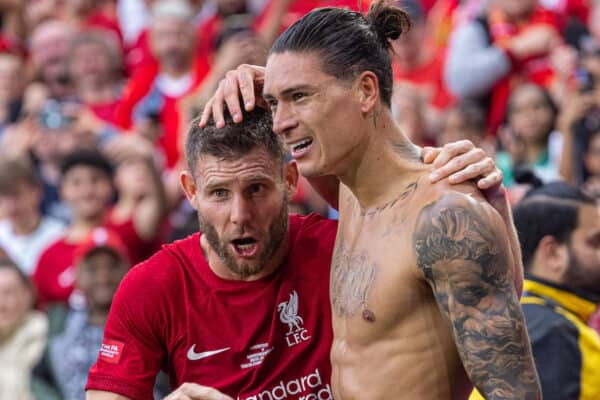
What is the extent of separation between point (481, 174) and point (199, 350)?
106 centimetres

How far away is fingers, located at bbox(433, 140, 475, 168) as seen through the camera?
3.04m

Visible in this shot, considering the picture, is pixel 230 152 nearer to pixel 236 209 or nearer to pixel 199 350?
pixel 236 209

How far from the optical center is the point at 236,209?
3373mm

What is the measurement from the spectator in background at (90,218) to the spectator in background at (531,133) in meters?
2.11

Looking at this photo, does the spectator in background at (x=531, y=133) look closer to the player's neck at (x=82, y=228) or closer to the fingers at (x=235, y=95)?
the player's neck at (x=82, y=228)

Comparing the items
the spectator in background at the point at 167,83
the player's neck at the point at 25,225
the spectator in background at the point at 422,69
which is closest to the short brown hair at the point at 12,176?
the player's neck at the point at 25,225

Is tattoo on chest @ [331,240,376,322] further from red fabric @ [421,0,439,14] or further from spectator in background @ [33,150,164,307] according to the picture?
red fabric @ [421,0,439,14]

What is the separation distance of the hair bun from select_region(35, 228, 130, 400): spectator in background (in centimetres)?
327

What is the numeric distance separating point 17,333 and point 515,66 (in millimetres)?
3495

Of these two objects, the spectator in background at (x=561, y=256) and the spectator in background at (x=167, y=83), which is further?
the spectator in background at (x=167, y=83)

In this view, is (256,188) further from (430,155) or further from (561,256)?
(561,256)

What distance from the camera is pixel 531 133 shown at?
6.47m

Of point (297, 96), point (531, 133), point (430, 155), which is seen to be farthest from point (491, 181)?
point (531, 133)

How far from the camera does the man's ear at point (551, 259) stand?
4.41m
